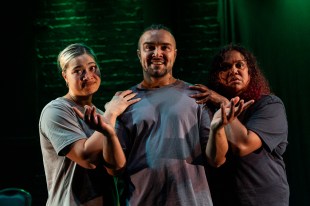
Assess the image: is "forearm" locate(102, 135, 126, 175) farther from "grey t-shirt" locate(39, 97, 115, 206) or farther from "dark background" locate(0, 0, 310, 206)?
"dark background" locate(0, 0, 310, 206)

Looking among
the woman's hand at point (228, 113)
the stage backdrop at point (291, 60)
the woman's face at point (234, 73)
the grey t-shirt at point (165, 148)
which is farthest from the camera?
the stage backdrop at point (291, 60)

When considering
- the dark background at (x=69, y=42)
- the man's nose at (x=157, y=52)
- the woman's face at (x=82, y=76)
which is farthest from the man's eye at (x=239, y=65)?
the dark background at (x=69, y=42)

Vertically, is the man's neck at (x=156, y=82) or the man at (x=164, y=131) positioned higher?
the man's neck at (x=156, y=82)

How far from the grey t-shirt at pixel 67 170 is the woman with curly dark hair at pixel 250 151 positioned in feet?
2.20

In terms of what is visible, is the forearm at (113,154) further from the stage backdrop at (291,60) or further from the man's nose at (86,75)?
the stage backdrop at (291,60)

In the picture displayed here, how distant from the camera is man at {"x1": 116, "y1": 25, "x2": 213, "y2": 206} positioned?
250 centimetres

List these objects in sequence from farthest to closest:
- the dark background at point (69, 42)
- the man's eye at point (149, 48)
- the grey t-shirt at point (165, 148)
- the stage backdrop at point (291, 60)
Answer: the dark background at point (69, 42) → the stage backdrop at point (291, 60) → the man's eye at point (149, 48) → the grey t-shirt at point (165, 148)

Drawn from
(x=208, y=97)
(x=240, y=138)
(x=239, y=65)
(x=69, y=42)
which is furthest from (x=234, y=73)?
(x=69, y=42)

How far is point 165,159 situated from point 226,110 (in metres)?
0.42

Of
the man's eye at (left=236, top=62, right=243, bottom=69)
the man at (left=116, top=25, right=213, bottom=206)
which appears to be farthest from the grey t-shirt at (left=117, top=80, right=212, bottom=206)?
the man's eye at (left=236, top=62, right=243, bottom=69)

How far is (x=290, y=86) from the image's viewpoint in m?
3.98

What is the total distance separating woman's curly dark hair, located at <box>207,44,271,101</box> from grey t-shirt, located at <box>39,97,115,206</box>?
87cm

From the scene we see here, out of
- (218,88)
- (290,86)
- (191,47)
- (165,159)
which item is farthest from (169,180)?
(191,47)

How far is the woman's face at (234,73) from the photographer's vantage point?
2.94m
